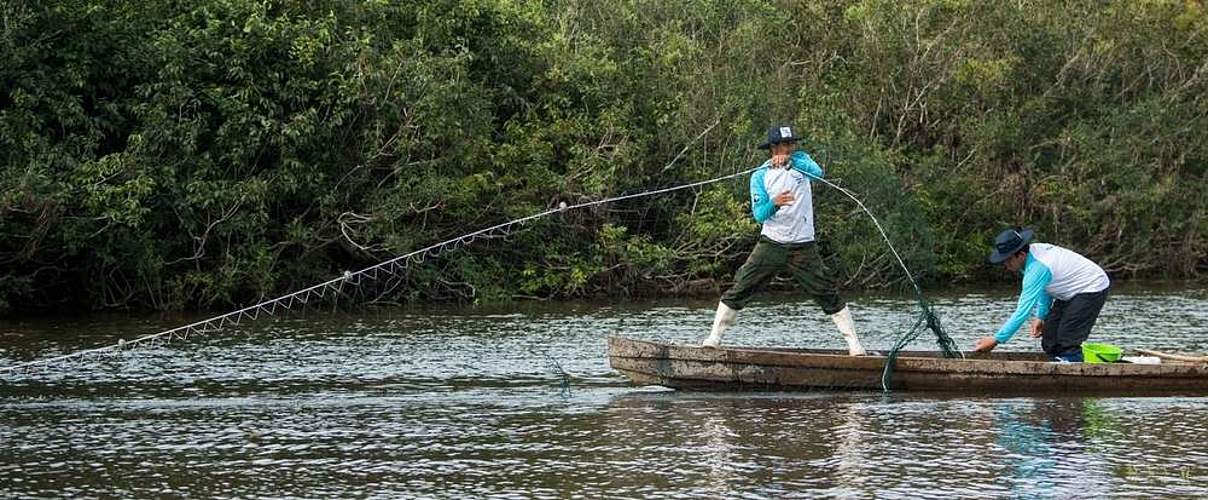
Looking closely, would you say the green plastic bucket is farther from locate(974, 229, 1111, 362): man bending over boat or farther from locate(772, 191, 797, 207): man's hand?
locate(772, 191, 797, 207): man's hand

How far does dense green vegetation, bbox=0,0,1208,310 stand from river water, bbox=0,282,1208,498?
19.8 ft

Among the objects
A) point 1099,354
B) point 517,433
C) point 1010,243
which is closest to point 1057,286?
point 1010,243

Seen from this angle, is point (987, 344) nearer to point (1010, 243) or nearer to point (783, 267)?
point (1010, 243)

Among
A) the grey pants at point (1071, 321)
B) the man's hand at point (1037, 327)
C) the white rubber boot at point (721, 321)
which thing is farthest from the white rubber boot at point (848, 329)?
the grey pants at point (1071, 321)

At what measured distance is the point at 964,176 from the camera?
35344mm

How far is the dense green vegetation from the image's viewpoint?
24.9 m

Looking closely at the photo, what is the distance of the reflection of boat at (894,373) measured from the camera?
45.6 feet

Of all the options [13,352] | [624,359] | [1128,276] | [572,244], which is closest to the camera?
[624,359]

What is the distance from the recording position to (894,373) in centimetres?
1414

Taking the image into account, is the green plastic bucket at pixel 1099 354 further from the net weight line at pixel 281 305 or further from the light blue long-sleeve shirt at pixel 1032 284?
the net weight line at pixel 281 305

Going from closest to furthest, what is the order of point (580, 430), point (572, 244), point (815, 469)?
point (815, 469)
point (580, 430)
point (572, 244)

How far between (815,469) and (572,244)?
1922 cm

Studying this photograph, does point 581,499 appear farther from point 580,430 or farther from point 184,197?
point 184,197

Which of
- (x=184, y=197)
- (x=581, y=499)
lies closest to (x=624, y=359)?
(x=581, y=499)
